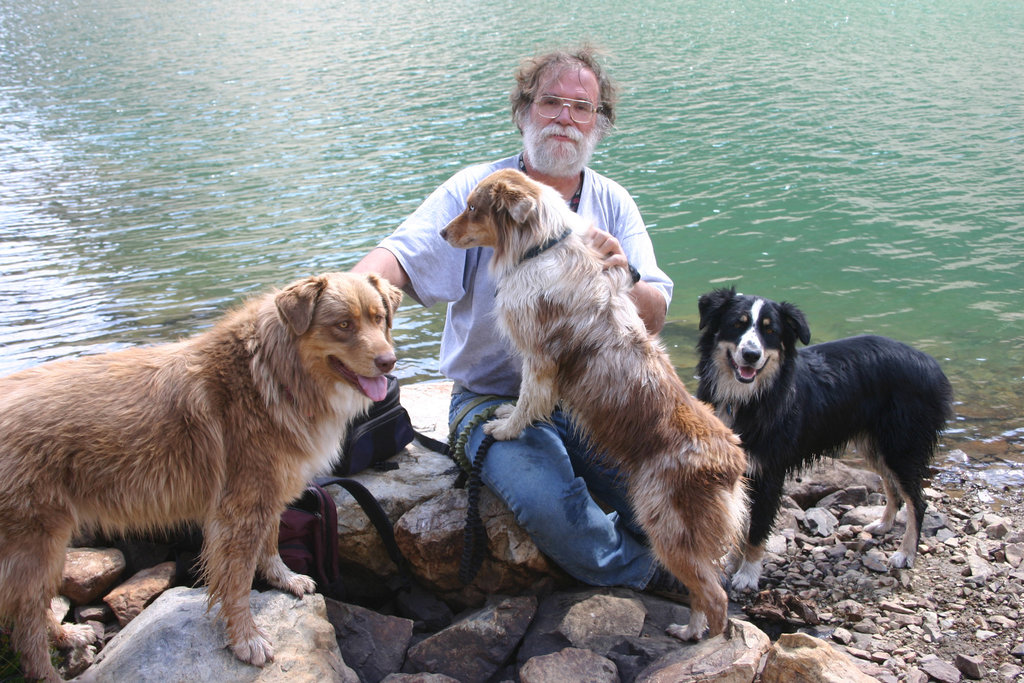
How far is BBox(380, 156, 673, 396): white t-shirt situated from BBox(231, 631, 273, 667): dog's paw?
186cm

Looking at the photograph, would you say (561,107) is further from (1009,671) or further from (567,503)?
(1009,671)

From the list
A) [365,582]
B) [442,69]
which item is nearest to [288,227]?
[365,582]

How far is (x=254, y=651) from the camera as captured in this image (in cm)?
338

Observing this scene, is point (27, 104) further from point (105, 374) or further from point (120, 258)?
point (105, 374)

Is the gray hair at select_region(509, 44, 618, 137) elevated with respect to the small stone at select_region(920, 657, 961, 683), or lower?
elevated

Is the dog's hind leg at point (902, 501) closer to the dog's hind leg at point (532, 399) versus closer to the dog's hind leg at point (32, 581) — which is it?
the dog's hind leg at point (532, 399)

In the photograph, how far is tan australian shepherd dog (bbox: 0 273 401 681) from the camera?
3.15 metres

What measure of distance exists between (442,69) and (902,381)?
20290 mm

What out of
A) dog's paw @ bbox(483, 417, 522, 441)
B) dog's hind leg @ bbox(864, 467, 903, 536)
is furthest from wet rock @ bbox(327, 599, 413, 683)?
dog's hind leg @ bbox(864, 467, 903, 536)

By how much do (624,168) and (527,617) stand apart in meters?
11.6

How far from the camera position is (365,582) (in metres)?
4.50

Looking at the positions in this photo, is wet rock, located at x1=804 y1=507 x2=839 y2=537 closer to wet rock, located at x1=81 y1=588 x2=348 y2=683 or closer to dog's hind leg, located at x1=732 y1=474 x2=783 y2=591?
dog's hind leg, located at x1=732 y1=474 x2=783 y2=591

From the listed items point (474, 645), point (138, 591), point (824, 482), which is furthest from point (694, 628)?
point (138, 591)

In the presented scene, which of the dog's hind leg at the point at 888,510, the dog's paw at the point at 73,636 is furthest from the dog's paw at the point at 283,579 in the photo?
the dog's hind leg at the point at 888,510
